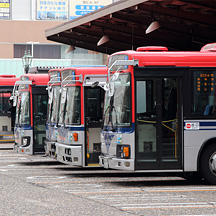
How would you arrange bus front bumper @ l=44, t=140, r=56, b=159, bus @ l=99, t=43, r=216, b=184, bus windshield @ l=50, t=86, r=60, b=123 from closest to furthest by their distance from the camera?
bus @ l=99, t=43, r=216, b=184 < bus front bumper @ l=44, t=140, r=56, b=159 < bus windshield @ l=50, t=86, r=60, b=123

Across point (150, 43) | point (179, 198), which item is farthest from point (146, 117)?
point (150, 43)

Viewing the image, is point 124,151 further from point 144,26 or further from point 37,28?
point 37,28

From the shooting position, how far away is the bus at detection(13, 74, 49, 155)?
19594 mm

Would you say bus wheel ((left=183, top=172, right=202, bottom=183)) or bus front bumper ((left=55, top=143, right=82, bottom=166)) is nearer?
bus wheel ((left=183, top=172, right=202, bottom=183))

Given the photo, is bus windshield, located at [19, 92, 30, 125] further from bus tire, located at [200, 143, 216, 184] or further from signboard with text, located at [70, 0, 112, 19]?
signboard with text, located at [70, 0, 112, 19]

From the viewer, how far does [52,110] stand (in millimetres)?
17953

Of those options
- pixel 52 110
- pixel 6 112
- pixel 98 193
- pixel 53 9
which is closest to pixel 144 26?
pixel 6 112

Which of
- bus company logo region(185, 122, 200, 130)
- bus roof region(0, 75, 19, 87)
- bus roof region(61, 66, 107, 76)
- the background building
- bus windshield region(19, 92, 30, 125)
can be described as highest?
the background building

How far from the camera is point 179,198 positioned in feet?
37.6

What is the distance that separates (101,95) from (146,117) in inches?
123

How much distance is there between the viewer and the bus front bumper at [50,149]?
1712cm

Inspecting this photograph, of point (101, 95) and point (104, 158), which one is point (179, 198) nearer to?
point (104, 158)

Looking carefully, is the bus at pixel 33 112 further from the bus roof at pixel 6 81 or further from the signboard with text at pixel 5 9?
the signboard with text at pixel 5 9

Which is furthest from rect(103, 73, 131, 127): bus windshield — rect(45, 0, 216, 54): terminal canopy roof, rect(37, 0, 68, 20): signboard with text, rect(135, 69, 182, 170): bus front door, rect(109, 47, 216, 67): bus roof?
rect(37, 0, 68, 20): signboard with text
